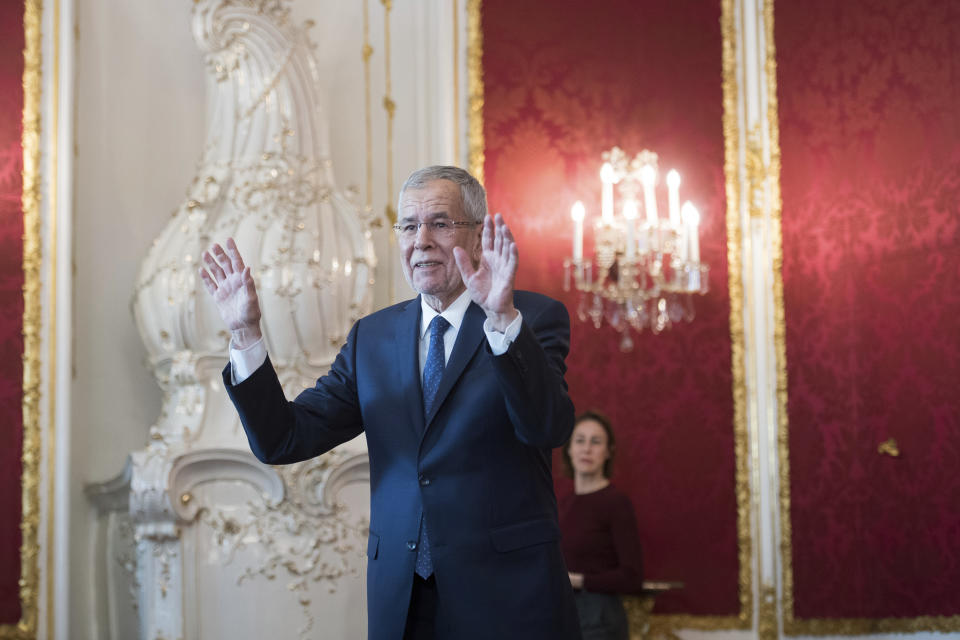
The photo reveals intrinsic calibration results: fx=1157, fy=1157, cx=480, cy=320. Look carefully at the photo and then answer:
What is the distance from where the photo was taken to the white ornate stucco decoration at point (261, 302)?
12.7 feet

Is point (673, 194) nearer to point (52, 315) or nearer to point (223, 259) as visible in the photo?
point (52, 315)

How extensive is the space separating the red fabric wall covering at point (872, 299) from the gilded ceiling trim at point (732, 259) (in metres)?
0.21

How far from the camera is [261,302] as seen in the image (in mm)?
4020

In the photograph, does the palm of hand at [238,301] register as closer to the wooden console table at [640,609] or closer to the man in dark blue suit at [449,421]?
the man in dark blue suit at [449,421]

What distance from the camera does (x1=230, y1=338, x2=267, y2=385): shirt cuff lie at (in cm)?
210

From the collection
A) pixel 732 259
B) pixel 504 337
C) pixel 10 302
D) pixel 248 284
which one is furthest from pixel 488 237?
pixel 732 259

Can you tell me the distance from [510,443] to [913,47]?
13.1 feet

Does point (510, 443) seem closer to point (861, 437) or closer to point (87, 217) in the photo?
point (87, 217)

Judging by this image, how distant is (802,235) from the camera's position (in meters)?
5.25

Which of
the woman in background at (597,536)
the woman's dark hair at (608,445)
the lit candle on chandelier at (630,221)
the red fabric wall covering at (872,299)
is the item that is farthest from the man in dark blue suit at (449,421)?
the red fabric wall covering at (872,299)

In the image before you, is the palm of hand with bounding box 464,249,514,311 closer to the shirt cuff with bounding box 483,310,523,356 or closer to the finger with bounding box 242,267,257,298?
the shirt cuff with bounding box 483,310,523,356

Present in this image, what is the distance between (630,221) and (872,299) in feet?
4.03

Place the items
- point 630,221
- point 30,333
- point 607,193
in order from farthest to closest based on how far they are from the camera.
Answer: point 607,193
point 630,221
point 30,333

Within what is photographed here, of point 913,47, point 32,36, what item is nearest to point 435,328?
point 32,36
